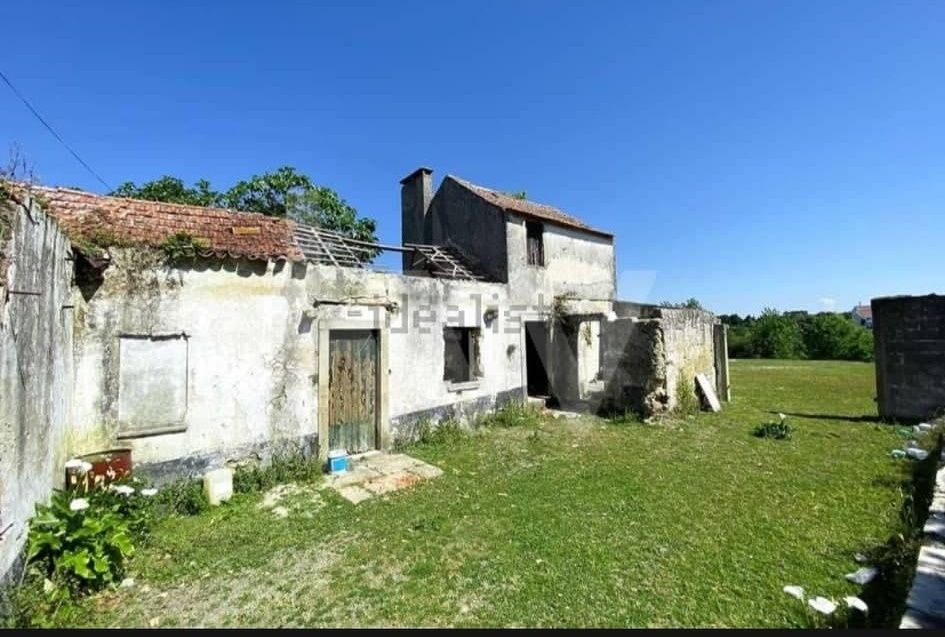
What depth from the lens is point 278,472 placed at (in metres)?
7.66

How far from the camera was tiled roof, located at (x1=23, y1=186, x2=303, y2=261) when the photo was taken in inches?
257

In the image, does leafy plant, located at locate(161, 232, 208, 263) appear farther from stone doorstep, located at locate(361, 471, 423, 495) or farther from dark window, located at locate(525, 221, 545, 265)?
dark window, located at locate(525, 221, 545, 265)

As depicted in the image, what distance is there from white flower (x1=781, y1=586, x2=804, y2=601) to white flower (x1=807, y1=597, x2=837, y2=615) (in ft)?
0.34

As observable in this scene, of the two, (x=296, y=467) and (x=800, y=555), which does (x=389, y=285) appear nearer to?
(x=296, y=467)

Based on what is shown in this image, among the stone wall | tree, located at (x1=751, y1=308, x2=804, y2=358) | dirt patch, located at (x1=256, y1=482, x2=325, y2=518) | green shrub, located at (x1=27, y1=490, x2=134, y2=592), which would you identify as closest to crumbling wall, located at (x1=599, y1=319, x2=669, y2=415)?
the stone wall

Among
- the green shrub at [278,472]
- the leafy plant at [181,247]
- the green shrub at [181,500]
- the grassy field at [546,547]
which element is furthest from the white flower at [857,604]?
the leafy plant at [181,247]

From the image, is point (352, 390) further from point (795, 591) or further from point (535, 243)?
point (535, 243)

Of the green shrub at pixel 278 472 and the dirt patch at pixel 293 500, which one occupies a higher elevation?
the green shrub at pixel 278 472

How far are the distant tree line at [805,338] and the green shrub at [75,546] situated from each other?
1839 inches

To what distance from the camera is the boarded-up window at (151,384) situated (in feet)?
21.2

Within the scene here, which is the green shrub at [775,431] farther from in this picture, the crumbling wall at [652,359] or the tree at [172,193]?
the tree at [172,193]

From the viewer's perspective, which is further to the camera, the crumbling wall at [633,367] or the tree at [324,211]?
the tree at [324,211]

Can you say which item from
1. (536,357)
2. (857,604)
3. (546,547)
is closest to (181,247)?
(546,547)

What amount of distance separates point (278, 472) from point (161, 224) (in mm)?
4628
